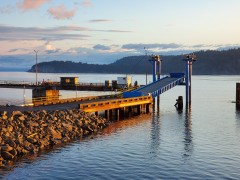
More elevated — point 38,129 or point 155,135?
point 38,129

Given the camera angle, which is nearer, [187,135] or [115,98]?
[187,135]

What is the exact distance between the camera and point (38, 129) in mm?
42844

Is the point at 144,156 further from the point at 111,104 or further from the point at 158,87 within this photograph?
the point at 158,87

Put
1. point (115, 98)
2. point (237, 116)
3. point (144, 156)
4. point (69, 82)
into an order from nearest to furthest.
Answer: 1. point (144, 156)
2. point (115, 98)
3. point (237, 116)
4. point (69, 82)

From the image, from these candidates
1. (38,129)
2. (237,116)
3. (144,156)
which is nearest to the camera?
(144,156)

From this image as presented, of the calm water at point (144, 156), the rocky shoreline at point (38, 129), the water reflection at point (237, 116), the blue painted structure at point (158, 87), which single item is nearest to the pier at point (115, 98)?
the blue painted structure at point (158, 87)

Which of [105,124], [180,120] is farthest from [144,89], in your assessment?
[105,124]

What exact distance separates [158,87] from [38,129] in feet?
136

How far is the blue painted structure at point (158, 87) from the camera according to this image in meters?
72.8

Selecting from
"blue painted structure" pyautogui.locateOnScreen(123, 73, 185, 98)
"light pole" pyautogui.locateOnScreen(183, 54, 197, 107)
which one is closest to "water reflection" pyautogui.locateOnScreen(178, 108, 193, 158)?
"blue painted structure" pyautogui.locateOnScreen(123, 73, 185, 98)

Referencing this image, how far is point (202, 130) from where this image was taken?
179 feet

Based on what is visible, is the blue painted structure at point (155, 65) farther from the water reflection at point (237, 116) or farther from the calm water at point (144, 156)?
the calm water at point (144, 156)

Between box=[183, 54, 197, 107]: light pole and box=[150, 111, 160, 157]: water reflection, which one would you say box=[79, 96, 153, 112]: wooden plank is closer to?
box=[150, 111, 160, 157]: water reflection

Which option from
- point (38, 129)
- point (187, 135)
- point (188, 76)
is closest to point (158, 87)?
point (188, 76)
